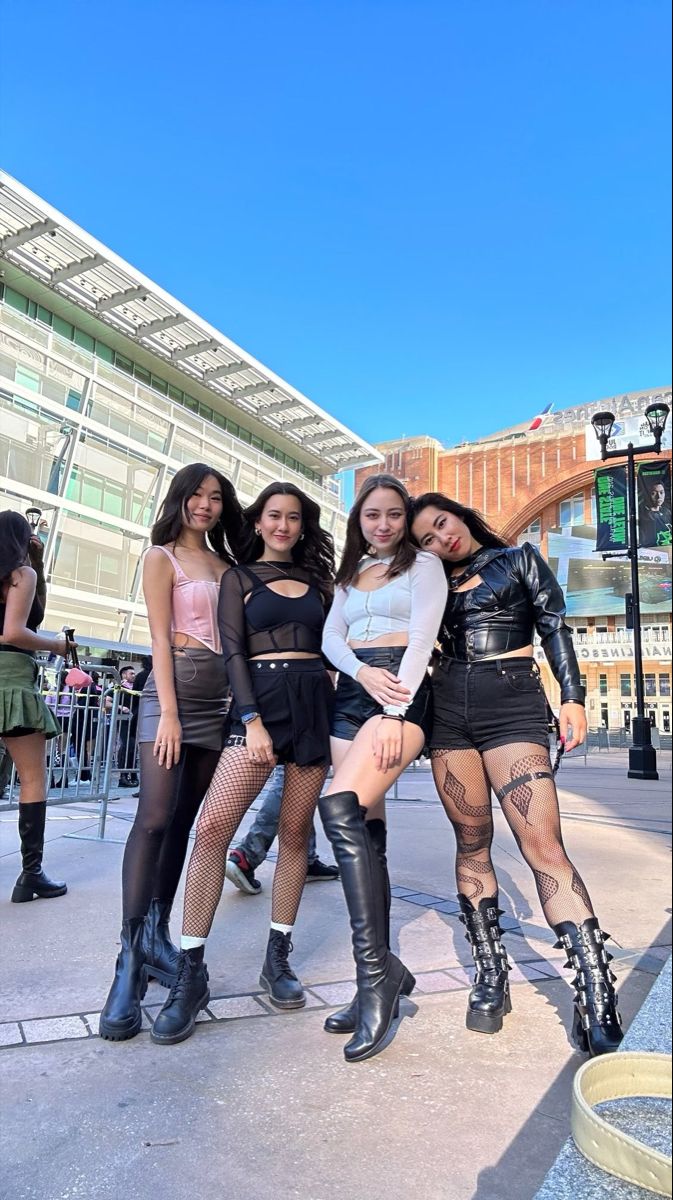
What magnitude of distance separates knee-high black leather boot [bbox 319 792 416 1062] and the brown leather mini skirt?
2.08 ft

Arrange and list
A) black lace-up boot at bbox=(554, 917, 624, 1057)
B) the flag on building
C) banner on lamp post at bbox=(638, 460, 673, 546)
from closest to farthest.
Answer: black lace-up boot at bbox=(554, 917, 624, 1057) → banner on lamp post at bbox=(638, 460, 673, 546) → the flag on building

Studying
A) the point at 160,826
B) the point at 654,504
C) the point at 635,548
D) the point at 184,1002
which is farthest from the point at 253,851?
the point at 654,504

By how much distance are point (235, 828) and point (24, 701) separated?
1.60 metres

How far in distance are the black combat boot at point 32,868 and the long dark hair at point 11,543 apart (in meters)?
1.19

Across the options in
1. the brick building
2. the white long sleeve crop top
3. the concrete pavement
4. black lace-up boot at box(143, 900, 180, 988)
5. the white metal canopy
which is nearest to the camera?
the concrete pavement

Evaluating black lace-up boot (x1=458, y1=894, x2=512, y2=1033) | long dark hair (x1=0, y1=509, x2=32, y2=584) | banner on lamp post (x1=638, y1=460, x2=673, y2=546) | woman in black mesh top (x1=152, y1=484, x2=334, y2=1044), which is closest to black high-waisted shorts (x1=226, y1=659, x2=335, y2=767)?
woman in black mesh top (x1=152, y1=484, x2=334, y2=1044)

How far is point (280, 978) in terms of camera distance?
2.48 meters

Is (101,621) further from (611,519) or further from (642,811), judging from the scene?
(642,811)

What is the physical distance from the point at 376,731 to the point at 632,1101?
4.77ft

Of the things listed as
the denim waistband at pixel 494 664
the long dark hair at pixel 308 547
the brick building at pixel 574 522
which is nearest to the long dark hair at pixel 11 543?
the long dark hair at pixel 308 547

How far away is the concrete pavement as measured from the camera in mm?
1493

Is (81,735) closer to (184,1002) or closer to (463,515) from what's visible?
(184,1002)

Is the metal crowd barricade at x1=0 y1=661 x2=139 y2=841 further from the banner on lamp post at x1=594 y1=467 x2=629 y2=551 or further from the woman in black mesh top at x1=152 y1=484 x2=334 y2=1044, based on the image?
the banner on lamp post at x1=594 y1=467 x2=629 y2=551

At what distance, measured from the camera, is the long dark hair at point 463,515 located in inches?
107
